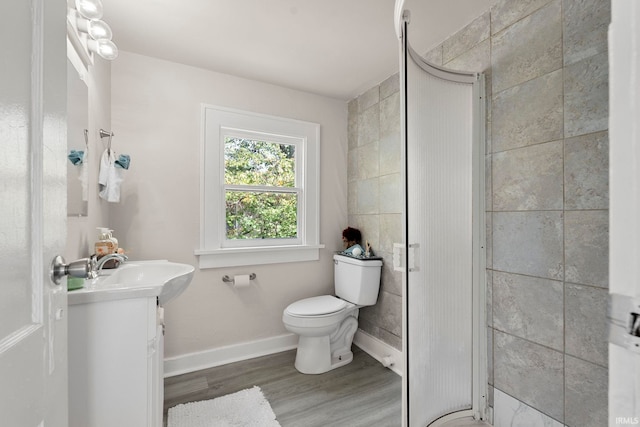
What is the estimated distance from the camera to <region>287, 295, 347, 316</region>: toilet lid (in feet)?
6.81

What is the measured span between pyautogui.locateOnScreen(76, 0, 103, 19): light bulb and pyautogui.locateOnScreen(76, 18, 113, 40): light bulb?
5 cm

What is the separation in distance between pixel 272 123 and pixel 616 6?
2.39m

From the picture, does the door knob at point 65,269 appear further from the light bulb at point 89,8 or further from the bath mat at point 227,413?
the bath mat at point 227,413

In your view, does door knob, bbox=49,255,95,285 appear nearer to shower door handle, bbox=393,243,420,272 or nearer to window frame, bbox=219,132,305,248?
shower door handle, bbox=393,243,420,272

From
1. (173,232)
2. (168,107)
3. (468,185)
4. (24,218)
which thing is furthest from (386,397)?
(168,107)

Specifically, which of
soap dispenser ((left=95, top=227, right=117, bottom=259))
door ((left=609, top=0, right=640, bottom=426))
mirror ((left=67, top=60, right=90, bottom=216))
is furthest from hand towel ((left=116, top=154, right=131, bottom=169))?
door ((left=609, top=0, right=640, bottom=426))

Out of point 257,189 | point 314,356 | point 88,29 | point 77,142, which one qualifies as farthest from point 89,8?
point 314,356

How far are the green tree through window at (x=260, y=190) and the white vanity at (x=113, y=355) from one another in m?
1.33

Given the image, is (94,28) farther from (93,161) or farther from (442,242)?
(442,242)

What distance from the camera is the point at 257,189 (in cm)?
A: 248

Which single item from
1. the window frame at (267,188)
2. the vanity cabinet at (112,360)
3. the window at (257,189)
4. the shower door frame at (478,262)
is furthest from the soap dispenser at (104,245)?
the shower door frame at (478,262)

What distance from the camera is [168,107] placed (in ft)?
6.94

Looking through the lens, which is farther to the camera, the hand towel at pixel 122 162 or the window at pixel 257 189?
the window at pixel 257 189

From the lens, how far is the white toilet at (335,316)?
2.07 metres
